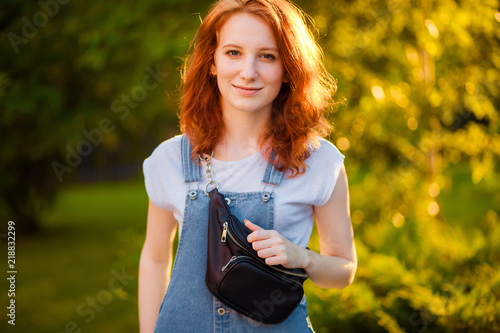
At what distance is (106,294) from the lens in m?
6.12

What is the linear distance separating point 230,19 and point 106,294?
524 centimetres

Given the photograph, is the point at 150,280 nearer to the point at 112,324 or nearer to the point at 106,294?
the point at 112,324

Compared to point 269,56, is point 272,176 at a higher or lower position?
lower

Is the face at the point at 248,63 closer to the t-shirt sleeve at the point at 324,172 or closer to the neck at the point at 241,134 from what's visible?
the neck at the point at 241,134

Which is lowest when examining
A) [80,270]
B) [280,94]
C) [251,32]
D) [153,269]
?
[80,270]

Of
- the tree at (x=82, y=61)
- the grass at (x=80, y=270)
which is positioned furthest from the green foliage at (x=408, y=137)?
the grass at (x=80, y=270)

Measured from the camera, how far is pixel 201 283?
5.29ft

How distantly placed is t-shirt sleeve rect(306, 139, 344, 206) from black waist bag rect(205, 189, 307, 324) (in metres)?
0.25

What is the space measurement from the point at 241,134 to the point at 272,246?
461 mm

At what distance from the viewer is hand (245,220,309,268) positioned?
146 cm

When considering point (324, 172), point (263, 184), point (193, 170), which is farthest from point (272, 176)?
point (193, 170)

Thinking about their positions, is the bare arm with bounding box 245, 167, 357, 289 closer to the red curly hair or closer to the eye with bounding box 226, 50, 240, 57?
the red curly hair

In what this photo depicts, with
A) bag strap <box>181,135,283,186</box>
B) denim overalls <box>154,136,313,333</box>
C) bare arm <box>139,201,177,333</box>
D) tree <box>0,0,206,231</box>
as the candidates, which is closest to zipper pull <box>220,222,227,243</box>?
denim overalls <box>154,136,313,333</box>

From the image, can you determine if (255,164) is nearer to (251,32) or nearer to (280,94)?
(280,94)
